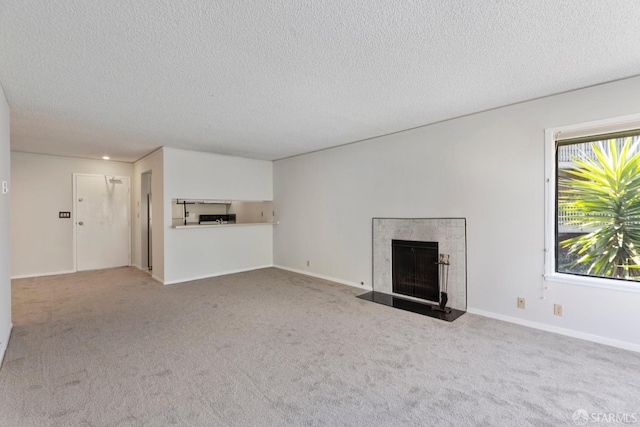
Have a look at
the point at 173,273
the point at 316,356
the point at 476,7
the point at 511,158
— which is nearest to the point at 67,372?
the point at 316,356

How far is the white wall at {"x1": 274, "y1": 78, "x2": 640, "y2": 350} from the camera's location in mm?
2793

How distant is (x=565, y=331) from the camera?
2.95m

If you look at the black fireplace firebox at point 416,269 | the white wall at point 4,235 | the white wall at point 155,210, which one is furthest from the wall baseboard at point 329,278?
the white wall at point 4,235

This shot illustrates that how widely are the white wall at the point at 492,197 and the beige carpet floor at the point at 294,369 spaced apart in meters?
0.26

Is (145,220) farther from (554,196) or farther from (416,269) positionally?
(554,196)

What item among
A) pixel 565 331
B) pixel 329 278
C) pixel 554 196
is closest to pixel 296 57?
pixel 554 196

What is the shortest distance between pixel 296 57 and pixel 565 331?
3538mm

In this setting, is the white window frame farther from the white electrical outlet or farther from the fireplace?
the fireplace

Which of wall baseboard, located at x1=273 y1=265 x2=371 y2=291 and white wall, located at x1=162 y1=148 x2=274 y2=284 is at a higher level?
white wall, located at x1=162 y1=148 x2=274 y2=284

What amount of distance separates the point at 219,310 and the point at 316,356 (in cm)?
172

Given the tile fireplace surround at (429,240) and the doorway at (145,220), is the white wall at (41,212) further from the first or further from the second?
the tile fireplace surround at (429,240)

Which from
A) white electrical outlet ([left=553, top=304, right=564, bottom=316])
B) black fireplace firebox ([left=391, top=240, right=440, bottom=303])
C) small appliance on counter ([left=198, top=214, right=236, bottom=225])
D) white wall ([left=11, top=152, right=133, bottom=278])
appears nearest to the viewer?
white electrical outlet ([left=553, top=304, right=564, bottom=316])

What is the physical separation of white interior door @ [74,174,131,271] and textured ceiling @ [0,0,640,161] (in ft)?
9.04

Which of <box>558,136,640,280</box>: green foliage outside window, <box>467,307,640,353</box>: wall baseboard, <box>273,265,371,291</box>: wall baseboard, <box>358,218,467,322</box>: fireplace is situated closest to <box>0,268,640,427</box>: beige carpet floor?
<box>467,307,640,353</box>: wall baseboard
